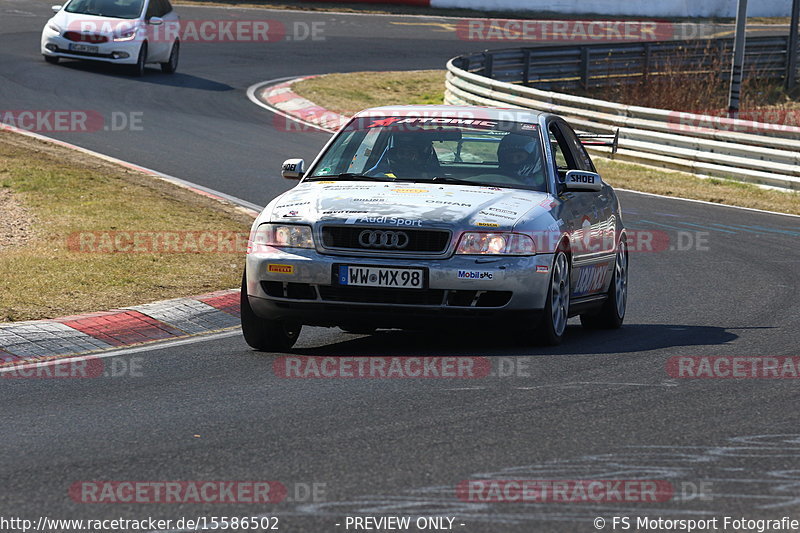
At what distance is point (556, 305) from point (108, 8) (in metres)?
22.1

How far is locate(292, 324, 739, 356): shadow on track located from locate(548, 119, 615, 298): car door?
40 centimetres

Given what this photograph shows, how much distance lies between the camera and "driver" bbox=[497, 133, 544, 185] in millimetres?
9789

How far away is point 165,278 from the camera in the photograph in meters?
11.6

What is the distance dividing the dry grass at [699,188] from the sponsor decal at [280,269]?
1274 centimetres

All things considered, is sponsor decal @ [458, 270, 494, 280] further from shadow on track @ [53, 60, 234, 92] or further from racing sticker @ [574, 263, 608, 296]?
shadow on track @ [53, 60, 234, 92]

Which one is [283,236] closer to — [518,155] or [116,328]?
[116,328]


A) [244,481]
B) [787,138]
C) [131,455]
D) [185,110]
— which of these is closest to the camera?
[244,481]

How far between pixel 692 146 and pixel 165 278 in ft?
45.7

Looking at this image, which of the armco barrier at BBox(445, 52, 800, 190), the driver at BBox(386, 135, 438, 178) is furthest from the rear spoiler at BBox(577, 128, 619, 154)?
the driver at BBox(386, 135, 438, 178)

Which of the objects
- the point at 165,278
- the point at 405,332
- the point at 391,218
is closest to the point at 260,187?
the point at 165,278

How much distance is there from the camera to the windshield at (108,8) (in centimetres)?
2916

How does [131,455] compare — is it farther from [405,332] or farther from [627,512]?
[405,332]

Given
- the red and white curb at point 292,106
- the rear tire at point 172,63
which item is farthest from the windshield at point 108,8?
the red and white curb at point 292,106

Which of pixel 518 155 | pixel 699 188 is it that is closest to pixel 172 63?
pixel 699 188
